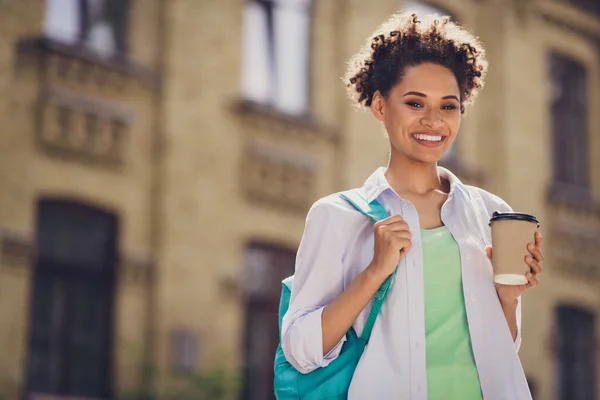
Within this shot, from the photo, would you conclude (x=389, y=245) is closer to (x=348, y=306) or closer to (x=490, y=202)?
(x=348, y=306)

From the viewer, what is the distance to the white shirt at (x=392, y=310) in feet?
8.99

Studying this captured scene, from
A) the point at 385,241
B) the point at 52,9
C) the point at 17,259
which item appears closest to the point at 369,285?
the point at 385,241

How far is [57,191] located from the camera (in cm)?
1112

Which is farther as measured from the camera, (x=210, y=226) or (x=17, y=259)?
(x=210, y=226)

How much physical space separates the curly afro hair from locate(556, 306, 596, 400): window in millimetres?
14654

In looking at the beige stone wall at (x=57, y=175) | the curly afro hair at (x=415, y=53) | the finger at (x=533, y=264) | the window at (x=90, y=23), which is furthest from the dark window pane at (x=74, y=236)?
the finger at (x=533, y=264)

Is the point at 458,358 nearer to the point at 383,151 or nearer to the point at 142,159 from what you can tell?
the point at 142,159

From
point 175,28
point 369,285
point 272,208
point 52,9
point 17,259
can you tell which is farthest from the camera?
point 272,208

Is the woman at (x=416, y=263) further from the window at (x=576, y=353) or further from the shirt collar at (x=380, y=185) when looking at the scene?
the window at (x=576, y=353)

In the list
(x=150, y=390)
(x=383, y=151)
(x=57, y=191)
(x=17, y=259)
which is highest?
(x=383, y=151)

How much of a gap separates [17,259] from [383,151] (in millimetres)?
5624

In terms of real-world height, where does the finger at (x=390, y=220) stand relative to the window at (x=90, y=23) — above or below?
below

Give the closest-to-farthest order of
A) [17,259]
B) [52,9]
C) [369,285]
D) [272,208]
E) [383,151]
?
[369,285] → [17,259] → [52,9] → [272,208] → [383,151]

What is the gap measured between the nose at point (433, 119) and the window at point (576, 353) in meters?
14.8
